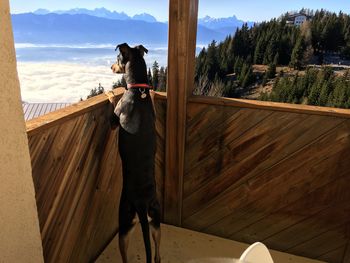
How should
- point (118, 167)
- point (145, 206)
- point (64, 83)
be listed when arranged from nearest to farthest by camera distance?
point (145, 206) → point (118, 167) → point (64, 83)

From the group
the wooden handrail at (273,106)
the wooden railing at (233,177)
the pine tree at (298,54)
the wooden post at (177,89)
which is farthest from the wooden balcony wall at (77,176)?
the pine tree at (298,54)

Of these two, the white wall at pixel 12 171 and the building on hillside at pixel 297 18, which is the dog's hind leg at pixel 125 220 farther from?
the building on hillside at pixel 297 18

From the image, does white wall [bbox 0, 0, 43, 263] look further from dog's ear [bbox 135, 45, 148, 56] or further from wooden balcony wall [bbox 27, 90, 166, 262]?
dog's ear [bbox 135, 45, 148, 56]

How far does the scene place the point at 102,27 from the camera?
2479 millimetres

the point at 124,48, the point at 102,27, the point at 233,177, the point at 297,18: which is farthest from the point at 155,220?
the point at 297,18

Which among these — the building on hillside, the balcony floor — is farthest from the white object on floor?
the building on hillside

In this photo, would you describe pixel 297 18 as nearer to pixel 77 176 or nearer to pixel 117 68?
pixel 117 68

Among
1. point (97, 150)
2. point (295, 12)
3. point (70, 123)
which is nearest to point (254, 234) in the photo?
point (97, 150)

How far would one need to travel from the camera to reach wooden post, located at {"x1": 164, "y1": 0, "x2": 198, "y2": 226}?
77.4 inches

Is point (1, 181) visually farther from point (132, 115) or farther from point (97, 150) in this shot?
point (97, 150)

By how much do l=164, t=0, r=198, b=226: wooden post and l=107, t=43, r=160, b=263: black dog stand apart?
34cm

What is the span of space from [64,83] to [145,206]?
1498 millimetres

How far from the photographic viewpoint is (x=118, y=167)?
2.39 meters

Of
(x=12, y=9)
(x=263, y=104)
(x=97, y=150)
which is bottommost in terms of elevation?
(x=97, y=150)
